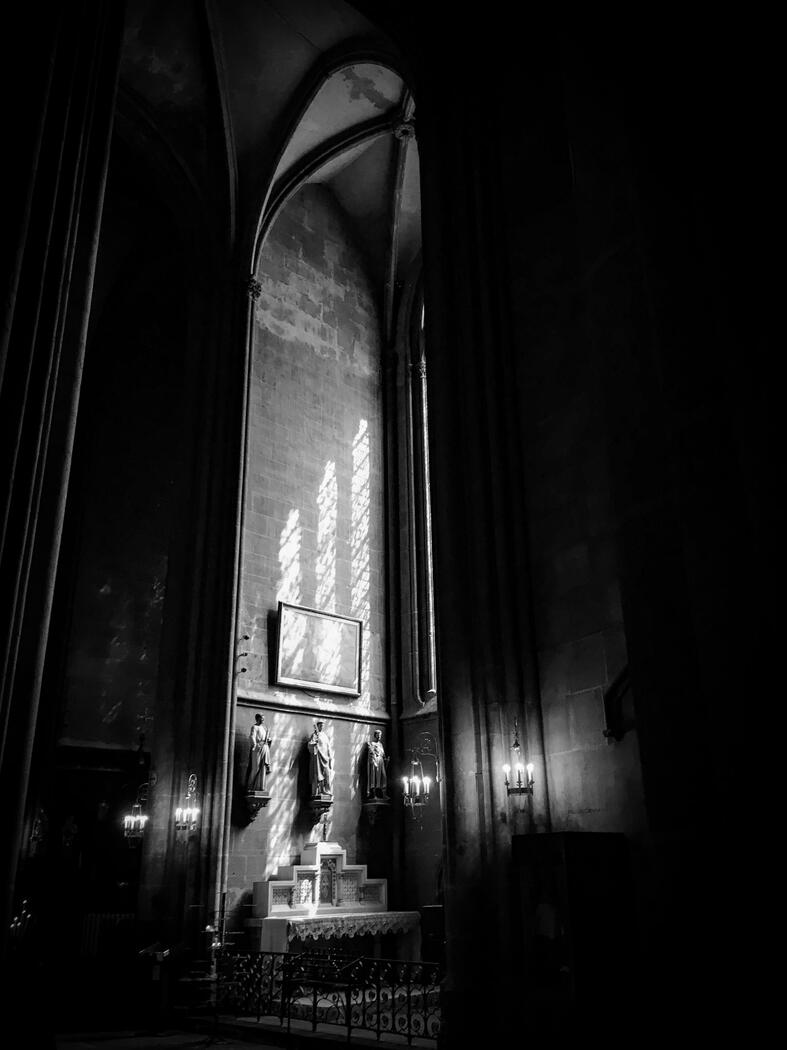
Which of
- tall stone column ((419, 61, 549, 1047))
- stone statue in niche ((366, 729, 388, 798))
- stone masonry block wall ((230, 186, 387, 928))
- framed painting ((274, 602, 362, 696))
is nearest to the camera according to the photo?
tall stone column ((419, 61, 549, 1047))

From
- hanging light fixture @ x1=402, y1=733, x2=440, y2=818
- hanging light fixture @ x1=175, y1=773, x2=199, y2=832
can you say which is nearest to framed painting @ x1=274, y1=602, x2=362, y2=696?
hanging light fixture @ x1=402, y1=733, x2=440, y2=818

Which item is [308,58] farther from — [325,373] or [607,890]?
[607,890]

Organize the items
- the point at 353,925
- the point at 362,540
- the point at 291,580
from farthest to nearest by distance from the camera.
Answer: the point at 362,540 < the point at 291,580 < the point at 353,925

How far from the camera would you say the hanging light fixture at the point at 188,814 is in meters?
13.8

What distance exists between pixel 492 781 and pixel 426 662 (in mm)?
9181

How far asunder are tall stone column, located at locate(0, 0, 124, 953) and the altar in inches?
299

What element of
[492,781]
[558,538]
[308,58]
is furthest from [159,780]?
[308,58]

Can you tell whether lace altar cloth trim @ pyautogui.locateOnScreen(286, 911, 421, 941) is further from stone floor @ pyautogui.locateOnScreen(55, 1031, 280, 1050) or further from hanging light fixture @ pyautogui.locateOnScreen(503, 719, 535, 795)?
hanging light fixture @ pyautogui.locateOnScreen(503, 719, 535, 795)

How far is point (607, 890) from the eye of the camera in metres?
7.36

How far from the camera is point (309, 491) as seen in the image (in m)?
18.8

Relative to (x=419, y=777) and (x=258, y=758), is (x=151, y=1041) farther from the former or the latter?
(x=419, y=777)

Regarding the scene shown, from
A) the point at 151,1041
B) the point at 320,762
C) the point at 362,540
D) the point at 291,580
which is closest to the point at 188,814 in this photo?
the point at 320,762

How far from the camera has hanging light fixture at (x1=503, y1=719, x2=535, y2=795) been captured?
949 centimetres

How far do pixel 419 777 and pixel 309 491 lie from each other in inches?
261
